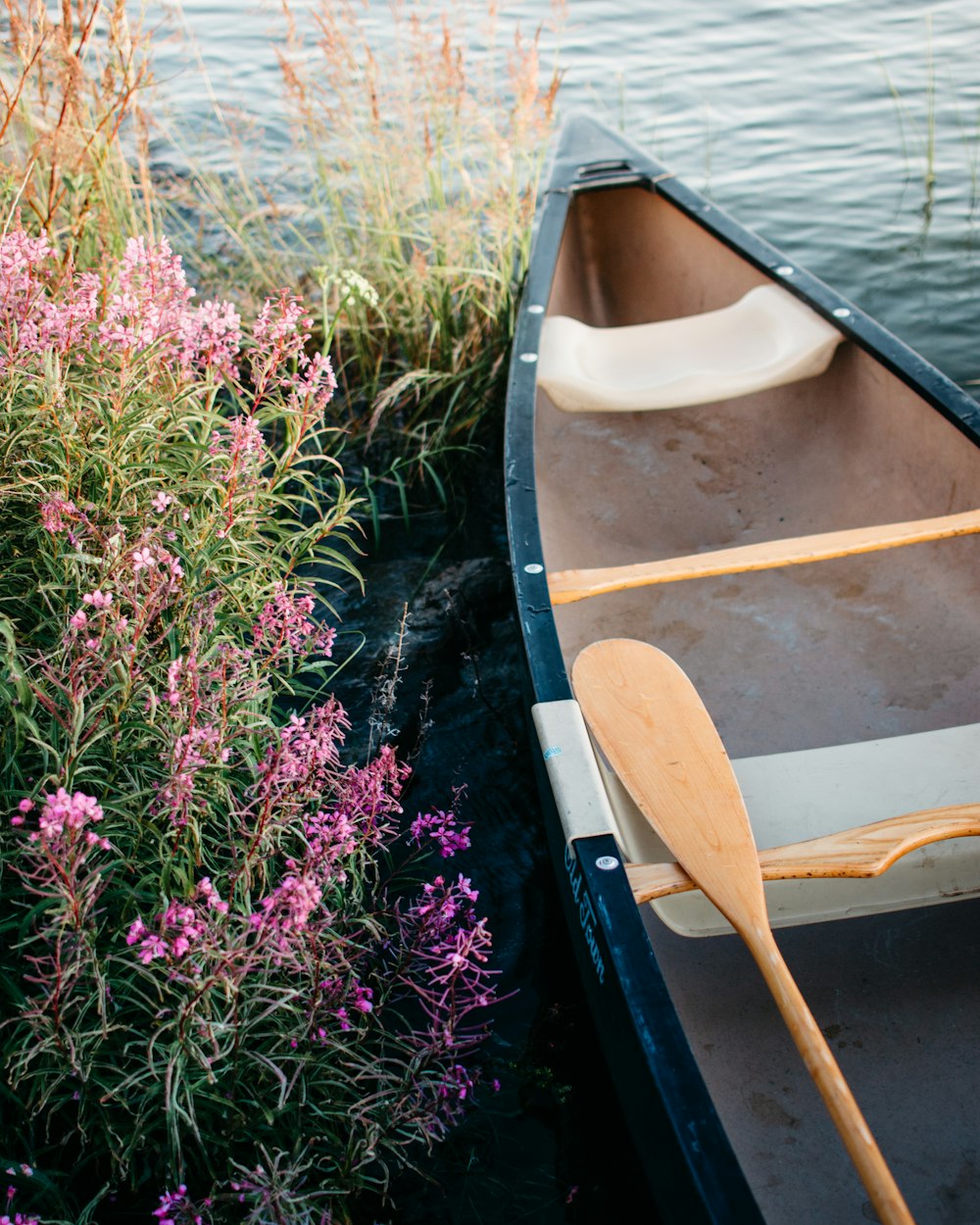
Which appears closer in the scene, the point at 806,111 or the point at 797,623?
the point at 797,623

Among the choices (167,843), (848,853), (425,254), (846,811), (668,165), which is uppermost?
(425,254)

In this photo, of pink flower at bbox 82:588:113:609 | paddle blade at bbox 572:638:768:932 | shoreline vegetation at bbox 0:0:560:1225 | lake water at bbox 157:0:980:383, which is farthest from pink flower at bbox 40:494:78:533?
lake water at bbox 157:0:980:383

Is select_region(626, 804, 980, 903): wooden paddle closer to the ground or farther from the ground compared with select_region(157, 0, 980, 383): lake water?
closer to the ground

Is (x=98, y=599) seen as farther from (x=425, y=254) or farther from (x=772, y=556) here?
(x=425, y=254)

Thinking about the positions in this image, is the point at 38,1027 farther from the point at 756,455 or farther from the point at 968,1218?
the point at 756,455

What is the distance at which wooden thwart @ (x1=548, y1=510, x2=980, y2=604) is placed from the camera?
2.47 metres

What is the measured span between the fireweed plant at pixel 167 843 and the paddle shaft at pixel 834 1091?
0.44 metres

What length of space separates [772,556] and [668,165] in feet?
15.9

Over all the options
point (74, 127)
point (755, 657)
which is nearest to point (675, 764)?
point (755, 657)

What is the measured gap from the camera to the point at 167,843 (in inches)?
69.3

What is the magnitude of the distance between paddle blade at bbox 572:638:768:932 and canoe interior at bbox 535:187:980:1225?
308 millimetres

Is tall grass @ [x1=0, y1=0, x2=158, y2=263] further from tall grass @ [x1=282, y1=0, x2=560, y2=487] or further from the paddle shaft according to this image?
the paddle shaft

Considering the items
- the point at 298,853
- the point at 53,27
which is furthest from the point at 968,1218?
the point at 53,27

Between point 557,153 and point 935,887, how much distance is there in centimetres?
335
